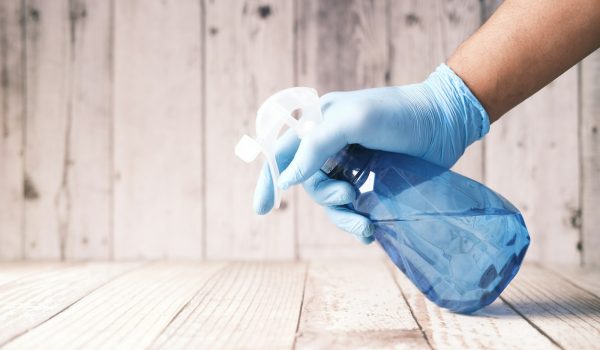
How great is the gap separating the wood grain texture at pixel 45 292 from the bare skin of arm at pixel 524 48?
2.49 ft

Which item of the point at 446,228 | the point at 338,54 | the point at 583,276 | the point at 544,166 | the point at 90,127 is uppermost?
the point at 338,54

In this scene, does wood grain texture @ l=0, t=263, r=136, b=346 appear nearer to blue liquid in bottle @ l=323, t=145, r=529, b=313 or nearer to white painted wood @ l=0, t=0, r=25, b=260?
white painted wood @ l=0, t=0, r=25, b=260

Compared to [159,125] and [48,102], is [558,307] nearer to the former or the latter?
[159,125]

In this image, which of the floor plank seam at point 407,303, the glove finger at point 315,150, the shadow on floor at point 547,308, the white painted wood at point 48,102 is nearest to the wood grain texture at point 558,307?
the shadow on floor at point 547,308

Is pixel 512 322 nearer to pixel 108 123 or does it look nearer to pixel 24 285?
pixel 24 285

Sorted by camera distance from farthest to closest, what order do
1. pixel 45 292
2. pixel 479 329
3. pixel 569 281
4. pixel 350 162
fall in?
pixel 569 281
pixel 45 292
pixel 350 162
pixel 479 329

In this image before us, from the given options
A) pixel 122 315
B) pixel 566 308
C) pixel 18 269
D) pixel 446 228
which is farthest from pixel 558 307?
pixel 18 269

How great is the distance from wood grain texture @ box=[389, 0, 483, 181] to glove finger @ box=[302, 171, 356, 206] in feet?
2.17

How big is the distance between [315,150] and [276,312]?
257 mm

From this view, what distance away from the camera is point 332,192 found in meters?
0.86

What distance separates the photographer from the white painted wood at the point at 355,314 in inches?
28.6

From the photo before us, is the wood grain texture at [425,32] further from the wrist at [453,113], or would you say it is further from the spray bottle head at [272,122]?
the spray bottle head at [272,122]

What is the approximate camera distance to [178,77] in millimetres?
1507

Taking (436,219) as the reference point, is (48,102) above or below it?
above
